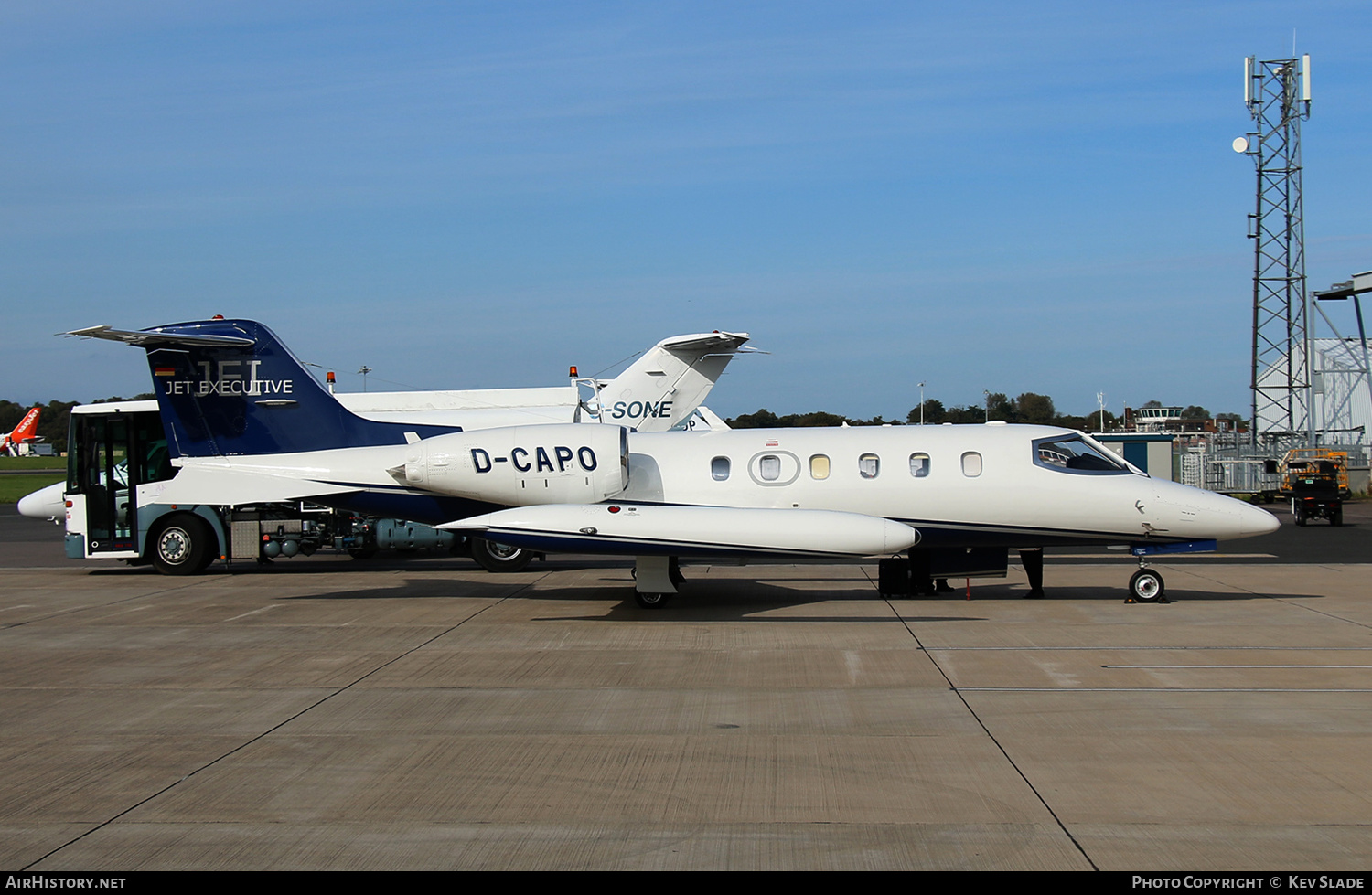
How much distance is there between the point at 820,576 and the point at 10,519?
1334 inches

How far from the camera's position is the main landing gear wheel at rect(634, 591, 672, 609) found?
14242 millimetres

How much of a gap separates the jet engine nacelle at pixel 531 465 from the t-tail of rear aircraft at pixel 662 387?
7657mm

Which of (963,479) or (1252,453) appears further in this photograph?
(1252,453)

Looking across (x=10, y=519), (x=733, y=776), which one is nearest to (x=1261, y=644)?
(x=733, y=776)

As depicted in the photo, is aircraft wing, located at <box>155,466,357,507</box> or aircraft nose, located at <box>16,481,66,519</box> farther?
aircraft nose, located at <box>16,481,66,519</box>

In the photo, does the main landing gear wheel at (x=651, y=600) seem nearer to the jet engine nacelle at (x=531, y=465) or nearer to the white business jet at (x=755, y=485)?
the white business jet at (x=755, y=485)

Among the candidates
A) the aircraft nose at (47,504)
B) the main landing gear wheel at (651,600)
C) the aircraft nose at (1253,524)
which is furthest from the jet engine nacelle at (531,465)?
the aircraft nose at (47,504)

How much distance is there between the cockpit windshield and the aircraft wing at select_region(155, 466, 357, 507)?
9701 mm

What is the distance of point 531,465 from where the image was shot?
1448cm

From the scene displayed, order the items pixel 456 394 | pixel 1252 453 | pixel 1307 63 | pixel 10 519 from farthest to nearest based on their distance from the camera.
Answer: pixel 1252 453, pixel 1307 63, pixel 10 519, pixel 456 394

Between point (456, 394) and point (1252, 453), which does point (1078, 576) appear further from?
point (1252, 453)

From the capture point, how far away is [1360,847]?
550cm

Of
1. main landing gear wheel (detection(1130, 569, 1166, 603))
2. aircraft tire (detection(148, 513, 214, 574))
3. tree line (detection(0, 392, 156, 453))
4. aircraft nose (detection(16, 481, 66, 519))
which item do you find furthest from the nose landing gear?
tree line (detection(0, 392, 156, 453))

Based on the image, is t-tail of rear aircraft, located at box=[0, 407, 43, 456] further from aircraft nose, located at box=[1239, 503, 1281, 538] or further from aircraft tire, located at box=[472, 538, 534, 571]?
aircraft nose, located at box=[1239, 503, 1281, 538]
